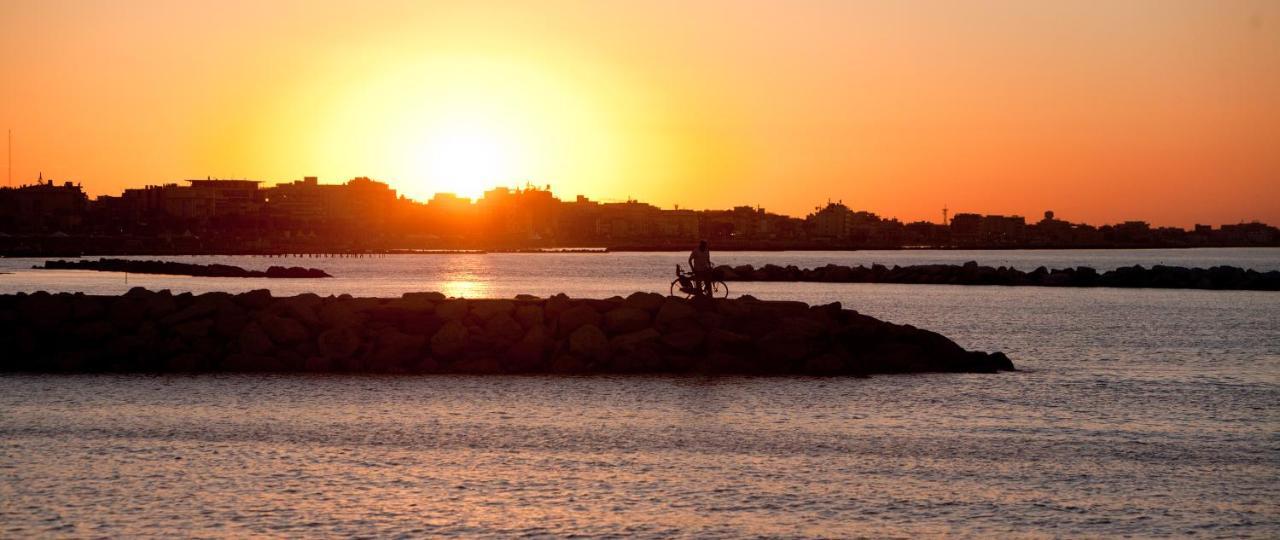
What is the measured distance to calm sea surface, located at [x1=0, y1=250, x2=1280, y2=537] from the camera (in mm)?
10062

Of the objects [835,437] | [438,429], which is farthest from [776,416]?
[438,429]

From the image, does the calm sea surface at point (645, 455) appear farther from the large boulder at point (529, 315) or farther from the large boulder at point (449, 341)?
the large boulder at point (529, 315)

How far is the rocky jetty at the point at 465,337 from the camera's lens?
21.6 metres

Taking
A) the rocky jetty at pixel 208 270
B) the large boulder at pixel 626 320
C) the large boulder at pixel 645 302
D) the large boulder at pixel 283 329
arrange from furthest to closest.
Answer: the rocky jetty at pixel 208 270, the large boulder at pixel 645 302, the large boulder at pixel 626 320, the large boulder at pixel 283 329

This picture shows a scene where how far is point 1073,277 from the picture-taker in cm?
7281

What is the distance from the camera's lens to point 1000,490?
11.2 metres

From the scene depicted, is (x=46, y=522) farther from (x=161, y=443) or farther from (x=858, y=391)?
(x=858, y=391)

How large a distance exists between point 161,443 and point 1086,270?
2740 inches

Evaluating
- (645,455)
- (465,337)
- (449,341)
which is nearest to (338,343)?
(449,341)

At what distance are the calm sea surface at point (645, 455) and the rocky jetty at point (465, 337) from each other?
122cm

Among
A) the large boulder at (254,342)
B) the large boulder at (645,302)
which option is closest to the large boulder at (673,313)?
the large boulder at (645,302)

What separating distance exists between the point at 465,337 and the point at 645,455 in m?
9.62

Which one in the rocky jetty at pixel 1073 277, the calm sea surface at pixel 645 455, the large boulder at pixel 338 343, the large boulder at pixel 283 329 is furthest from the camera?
the rocky jetty at pixel 1073 277

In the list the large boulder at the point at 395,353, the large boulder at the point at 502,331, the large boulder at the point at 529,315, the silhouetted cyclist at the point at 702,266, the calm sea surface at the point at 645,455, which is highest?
the silhouetted cyclist at the point at 702,266
